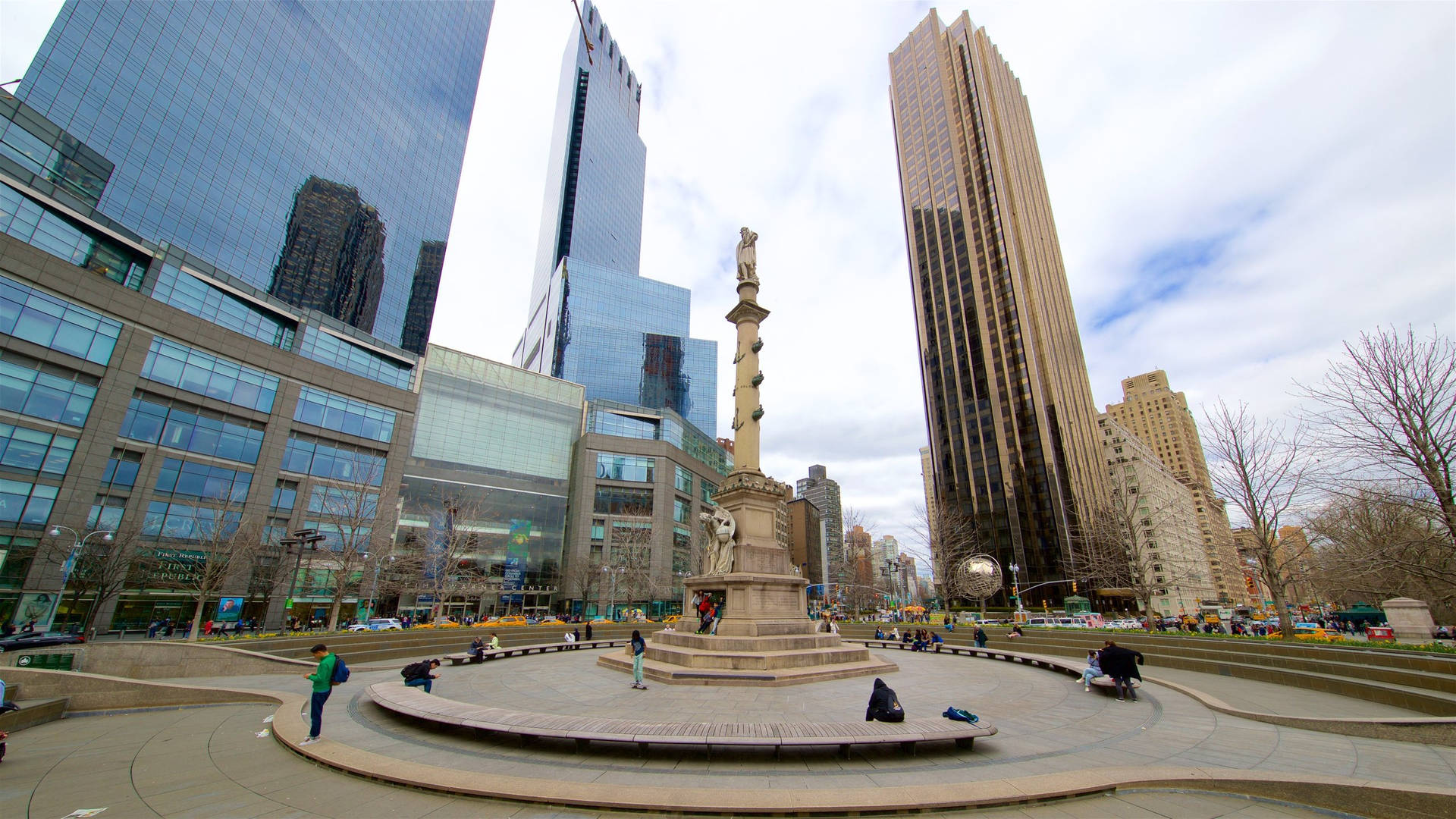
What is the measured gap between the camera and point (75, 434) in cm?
3069

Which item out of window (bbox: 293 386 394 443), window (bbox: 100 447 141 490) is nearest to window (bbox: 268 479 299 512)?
window (bbox: 293 386 394 443)

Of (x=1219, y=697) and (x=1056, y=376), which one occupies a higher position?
(x=1056, y=376)

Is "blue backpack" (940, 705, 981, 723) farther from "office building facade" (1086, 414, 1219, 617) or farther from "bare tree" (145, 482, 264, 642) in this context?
"office building facade" (1086, 414, 1219, 617)

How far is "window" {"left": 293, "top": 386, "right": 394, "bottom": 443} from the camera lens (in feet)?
Result: 140

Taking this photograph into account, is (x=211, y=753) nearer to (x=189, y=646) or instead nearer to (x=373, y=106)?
(x=189, y=646)

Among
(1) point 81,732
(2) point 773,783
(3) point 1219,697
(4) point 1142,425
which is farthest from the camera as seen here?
(4) point 1142,425

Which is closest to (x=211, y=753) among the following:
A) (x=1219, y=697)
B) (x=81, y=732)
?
(x=81, y=732)

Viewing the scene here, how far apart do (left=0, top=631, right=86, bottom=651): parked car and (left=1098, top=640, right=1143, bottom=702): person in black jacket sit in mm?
34368

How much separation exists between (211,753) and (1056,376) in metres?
89.0

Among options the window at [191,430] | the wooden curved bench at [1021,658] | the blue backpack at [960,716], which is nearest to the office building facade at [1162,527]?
the wooden curved bench at [1021,658]

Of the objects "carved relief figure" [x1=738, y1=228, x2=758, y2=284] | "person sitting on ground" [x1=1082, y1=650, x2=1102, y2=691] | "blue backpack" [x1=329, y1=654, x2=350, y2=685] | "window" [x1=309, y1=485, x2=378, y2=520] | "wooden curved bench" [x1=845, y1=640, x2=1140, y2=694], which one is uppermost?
"carved relief figure" [x1=738, y1=228, x2=758, y2=284]

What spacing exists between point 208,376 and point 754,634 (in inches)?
1758

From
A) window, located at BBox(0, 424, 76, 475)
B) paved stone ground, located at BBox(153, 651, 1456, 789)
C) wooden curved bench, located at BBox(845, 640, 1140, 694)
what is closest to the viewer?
paved stone ground, located at BBox(153, 651, 1456, 789)

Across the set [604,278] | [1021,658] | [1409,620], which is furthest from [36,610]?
[604,278]
